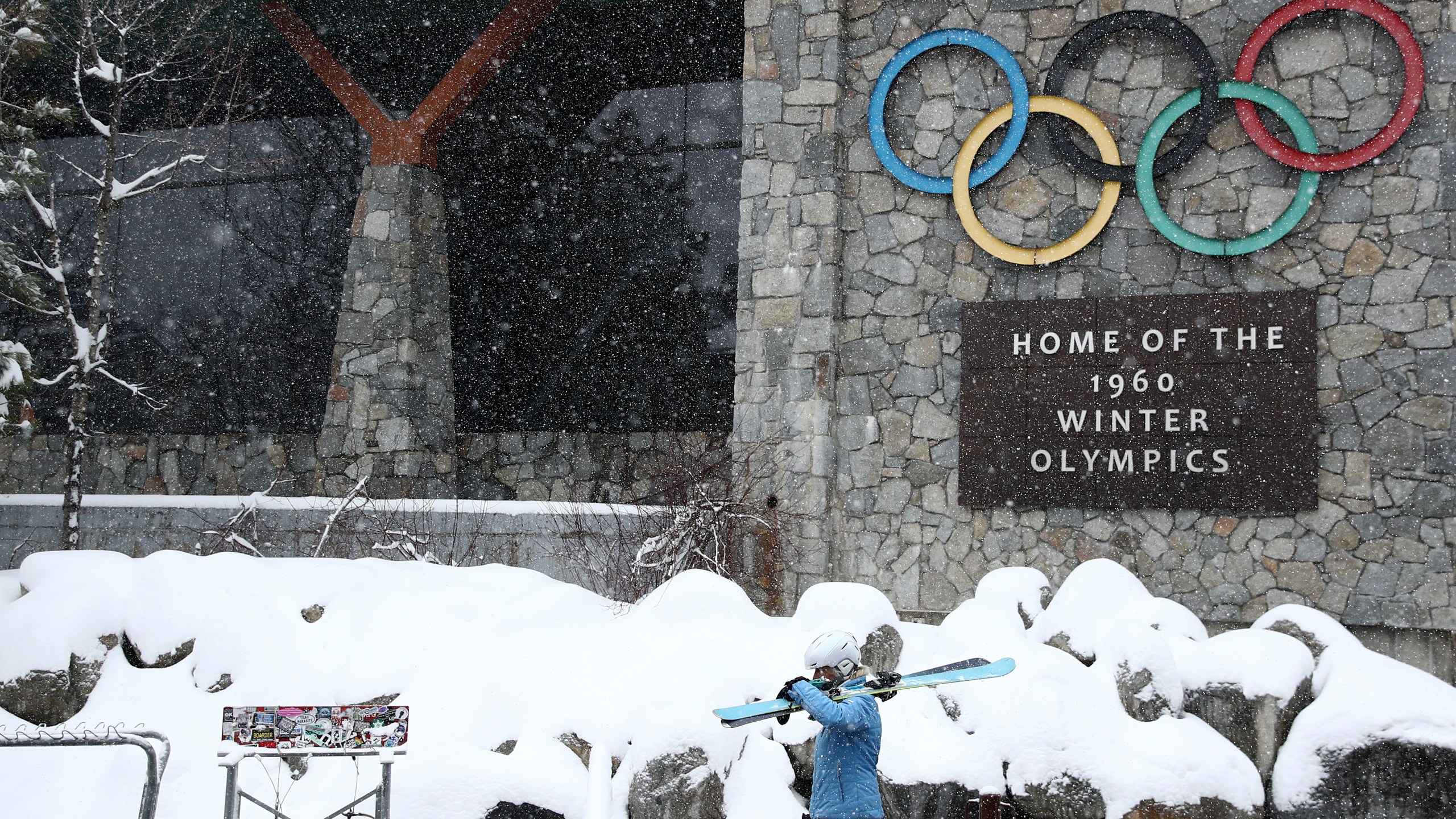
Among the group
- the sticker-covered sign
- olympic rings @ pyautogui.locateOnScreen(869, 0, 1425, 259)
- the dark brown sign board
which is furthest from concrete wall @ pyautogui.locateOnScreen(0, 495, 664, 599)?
olympic rings @ pyautogui.locateOnScreen(869, 0, 1425, 259)

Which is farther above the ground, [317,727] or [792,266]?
[792,266]

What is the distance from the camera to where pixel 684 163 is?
13727 millimetres

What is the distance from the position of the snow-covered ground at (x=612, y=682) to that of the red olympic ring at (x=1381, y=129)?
12.5 ft

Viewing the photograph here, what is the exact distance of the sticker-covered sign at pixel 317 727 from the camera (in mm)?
4941

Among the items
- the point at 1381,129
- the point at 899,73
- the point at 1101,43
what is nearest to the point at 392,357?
the point at 899,73

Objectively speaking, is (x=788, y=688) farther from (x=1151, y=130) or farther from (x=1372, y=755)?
(x=1151, y=130)

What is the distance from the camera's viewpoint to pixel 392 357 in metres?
11.8

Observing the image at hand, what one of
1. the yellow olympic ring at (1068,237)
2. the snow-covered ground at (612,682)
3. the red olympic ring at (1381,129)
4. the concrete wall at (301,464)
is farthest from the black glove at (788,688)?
the concrete wall at (301,464)

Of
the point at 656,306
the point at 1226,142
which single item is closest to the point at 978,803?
the point at 1226,142

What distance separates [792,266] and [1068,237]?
7.52 feet

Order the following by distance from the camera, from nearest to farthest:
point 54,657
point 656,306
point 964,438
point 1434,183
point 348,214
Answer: point 54,657 → point 1434,183 → point 964,438 → point 656,306 → point 348,214

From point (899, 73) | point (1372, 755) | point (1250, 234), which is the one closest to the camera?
point (1372, 755)

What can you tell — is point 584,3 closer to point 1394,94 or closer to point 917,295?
point 917,295

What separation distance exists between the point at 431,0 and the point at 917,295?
21.3 ft
